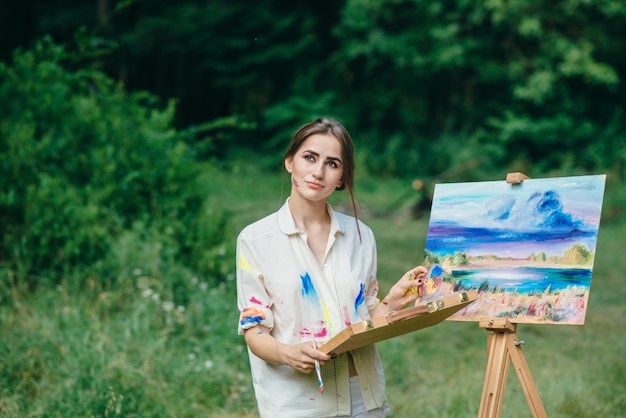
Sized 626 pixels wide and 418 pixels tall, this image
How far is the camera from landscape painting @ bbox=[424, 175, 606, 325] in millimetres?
2590

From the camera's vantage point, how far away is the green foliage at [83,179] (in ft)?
17.5

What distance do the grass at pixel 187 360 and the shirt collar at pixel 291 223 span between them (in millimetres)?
1657

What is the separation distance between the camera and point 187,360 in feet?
13.9

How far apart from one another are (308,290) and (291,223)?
208 mm

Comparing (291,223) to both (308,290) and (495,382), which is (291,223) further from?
(495,382)

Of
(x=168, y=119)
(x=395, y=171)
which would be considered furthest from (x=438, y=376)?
(x=395, y=171)

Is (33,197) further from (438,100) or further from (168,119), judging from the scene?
(438,100)

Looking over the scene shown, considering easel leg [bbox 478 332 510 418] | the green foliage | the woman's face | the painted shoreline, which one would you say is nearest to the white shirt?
the woman's face

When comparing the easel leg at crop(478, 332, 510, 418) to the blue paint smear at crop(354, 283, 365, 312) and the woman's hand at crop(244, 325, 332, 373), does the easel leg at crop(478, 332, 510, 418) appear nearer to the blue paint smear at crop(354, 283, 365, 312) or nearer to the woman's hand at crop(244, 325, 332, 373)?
the blue paint smear at crop(354, 283, 365, 312)

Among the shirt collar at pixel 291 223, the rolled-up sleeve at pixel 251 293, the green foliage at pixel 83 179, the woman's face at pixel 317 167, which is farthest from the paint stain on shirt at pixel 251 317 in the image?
the green foliage at pixel 83 179

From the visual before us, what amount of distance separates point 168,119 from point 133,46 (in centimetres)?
1010

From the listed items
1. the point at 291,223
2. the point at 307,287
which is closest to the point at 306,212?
the point at 291,223

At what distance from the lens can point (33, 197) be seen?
5.45 m

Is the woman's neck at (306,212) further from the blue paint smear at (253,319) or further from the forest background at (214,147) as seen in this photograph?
the forest background at (214,147)
